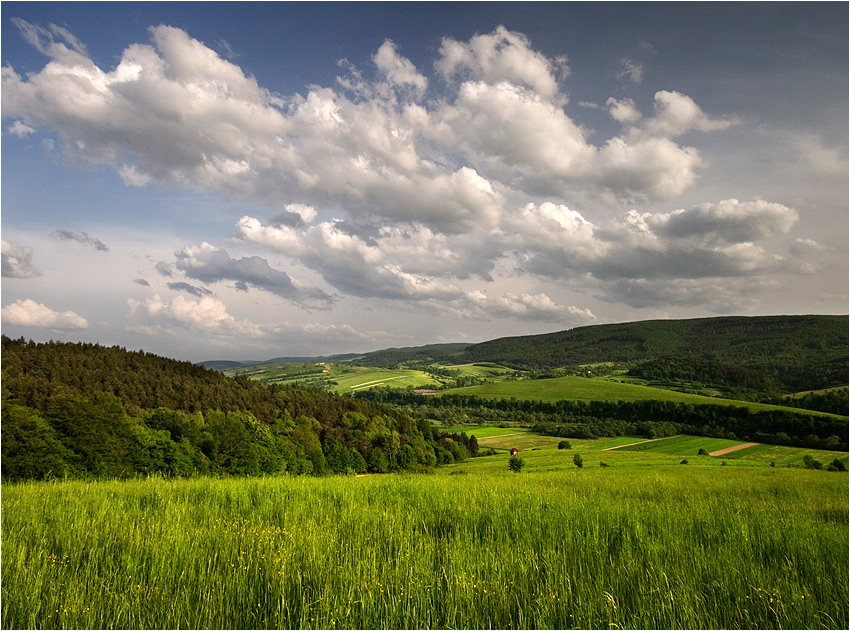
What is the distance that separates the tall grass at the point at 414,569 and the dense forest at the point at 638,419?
11942 cm

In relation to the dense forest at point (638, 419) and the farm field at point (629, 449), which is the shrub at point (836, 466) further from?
the dense forest at point (638, 419)

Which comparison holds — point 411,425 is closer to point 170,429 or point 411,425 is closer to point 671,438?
point 170,429

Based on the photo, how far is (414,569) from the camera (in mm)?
4488

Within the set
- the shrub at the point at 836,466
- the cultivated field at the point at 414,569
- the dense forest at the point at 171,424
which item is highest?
the cultivated field at the point at 414,569

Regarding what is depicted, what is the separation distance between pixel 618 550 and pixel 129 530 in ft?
22.1

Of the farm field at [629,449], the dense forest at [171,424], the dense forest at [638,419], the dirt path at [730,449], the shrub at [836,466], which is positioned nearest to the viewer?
the dense forest at [171,424]

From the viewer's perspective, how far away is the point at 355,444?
75812 mm

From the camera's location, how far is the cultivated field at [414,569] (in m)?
3.69

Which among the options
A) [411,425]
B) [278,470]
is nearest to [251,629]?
[278,470]

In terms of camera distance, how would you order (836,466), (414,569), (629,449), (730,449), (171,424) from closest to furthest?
(414,569) < (171,424) < (836,466) < (730,449) < (629,449)

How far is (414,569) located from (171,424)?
57933 mm

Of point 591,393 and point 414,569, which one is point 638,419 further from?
point 414,569

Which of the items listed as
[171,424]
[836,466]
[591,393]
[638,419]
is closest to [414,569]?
[171,424]

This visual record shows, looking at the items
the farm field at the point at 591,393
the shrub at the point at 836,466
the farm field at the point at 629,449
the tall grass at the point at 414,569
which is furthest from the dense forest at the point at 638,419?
the tall grass at the point at 414,569
